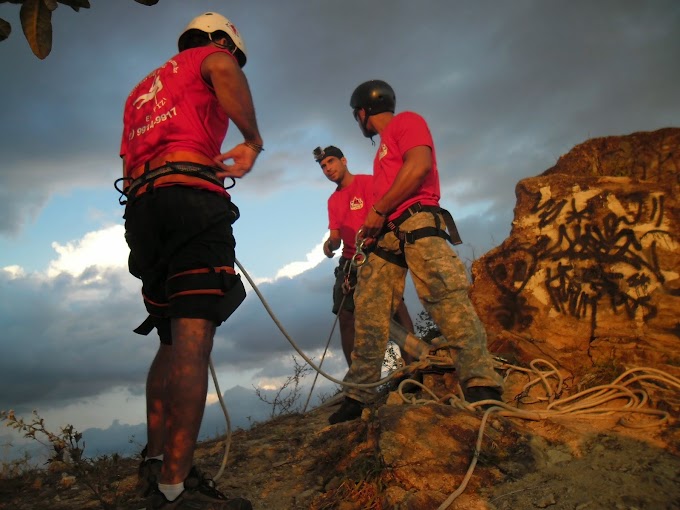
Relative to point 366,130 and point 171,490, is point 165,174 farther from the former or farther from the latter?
point 366,130

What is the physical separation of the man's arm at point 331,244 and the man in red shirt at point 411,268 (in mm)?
2131

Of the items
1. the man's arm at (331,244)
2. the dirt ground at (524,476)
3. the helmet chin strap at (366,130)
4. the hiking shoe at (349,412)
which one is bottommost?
the dirt ground at (524,476)

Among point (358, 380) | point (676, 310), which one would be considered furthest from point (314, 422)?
point (676, 310)

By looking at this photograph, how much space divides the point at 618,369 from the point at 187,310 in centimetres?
361

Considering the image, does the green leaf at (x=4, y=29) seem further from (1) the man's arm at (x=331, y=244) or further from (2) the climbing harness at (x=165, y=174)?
(1) the man's arm at (x=331, y=244)

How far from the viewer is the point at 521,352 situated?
187 inches

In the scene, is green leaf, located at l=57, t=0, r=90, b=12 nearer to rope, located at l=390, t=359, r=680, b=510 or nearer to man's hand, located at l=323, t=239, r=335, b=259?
rope, located at l=390, t=359, r=680, b=510

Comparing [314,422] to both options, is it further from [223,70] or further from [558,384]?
[223,70]

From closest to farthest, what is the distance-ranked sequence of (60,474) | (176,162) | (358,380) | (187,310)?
(187,310), (176,162), (60,474), (358,380)

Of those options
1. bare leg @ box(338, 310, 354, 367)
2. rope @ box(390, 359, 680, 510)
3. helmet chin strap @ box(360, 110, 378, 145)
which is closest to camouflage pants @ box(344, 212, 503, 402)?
rope @ box(390, 359, 680, 510)

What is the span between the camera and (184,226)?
2.24m

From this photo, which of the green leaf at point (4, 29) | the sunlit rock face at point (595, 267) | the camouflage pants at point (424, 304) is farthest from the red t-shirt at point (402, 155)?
the green leaf at point (4, 29)

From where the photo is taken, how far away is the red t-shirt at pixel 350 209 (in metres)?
6.21

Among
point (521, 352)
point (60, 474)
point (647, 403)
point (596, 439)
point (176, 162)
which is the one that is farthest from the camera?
point (521, 352)
